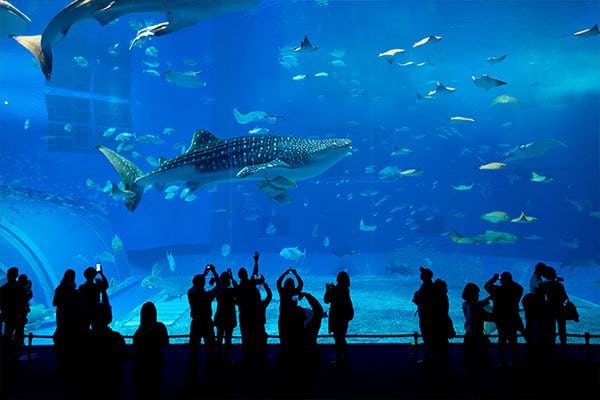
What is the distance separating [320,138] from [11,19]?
13.9 m

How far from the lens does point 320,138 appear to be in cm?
1875

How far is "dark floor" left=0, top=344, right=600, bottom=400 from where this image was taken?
10.9ft

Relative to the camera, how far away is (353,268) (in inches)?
808

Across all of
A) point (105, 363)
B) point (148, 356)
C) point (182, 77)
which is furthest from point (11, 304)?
point (182, 77)

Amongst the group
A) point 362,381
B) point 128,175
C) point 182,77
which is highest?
point 182,77

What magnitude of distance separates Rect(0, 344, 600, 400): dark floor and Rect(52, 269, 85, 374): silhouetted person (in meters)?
0.25

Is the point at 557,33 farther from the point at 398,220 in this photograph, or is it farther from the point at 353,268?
the point at 353,268

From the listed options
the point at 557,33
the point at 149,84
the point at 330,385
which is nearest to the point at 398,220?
the point at 557,33

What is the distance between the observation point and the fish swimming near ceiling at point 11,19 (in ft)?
18.2

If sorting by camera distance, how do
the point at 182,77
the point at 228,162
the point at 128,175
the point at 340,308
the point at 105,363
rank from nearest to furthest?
the point at 105,363, the point at 340,308, the point at 128,175, the point at 228,162, the point at 182,77

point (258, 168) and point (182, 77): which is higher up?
point (182, 77)

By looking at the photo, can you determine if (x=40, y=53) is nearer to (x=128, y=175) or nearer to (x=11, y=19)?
(x=11, y=19)

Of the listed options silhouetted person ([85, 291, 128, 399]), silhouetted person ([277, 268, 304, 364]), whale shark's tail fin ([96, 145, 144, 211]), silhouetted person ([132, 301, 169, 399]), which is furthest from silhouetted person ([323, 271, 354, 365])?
whale shark's tail fin ([96, 145, 144, 211])

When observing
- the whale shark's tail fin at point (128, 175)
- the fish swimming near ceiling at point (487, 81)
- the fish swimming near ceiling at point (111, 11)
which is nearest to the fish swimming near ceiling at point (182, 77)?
the whale shark's tail fin at point (128, 175)
